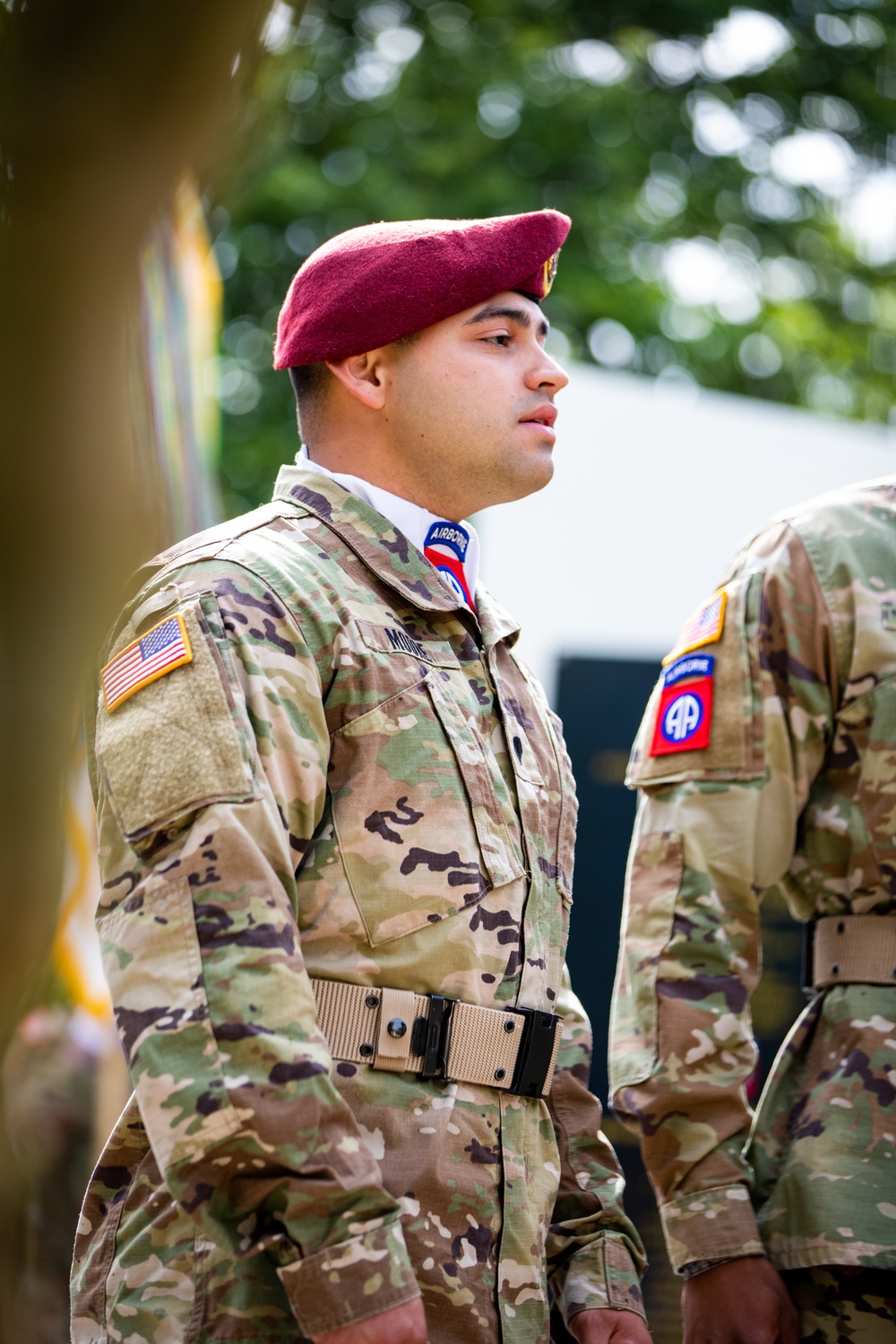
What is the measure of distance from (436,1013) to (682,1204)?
68cm

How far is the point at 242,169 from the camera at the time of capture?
1.20m

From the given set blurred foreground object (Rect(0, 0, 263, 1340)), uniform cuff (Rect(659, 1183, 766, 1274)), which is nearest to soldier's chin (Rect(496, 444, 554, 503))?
uniform cuff (Rect(659, 1183, 766, 1274))

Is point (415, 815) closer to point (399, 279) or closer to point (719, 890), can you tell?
point (719, 890)

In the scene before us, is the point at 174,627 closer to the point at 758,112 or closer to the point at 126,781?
the point at 126,781

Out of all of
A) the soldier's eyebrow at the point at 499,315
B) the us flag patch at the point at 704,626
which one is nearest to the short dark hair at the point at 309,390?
the soldier's eyebrow at the point at 499,315

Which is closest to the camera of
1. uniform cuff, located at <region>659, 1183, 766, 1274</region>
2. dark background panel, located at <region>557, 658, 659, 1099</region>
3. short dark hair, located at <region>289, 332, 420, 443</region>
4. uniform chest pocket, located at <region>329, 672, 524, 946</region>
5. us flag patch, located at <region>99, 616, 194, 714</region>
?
us flag patch, located at <region>99, 616, 194, 714</region>

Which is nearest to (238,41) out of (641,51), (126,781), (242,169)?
(242,169)

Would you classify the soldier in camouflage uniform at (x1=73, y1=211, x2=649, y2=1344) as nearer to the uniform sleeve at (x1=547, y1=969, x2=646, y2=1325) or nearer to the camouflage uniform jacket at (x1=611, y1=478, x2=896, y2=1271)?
the uniform sleeve at (x1=547, y1=969, x2=646, y2=1325)

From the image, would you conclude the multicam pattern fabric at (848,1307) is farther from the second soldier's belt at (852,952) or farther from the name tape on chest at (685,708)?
the name tape on chest at (685,708)

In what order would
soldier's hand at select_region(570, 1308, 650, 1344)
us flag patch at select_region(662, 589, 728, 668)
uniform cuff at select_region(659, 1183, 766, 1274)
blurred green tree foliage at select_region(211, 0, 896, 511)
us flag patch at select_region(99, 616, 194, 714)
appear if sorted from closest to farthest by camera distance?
1. us flag patch at select_region(99, 616, 194, 714)
2. soldier's hand at select_region(570, 1308, 650, 1344)
3. uniform cuff at select_region(659, 1183, 766, 1274)
4. us flag patch at select_region(662, 589, 728, 668)
5. blurred green tree foliage at select_region(211, 0, 896, 511)

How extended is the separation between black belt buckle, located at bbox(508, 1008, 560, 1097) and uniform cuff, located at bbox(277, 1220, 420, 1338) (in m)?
0.46

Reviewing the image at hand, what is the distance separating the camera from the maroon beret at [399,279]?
2547 mm

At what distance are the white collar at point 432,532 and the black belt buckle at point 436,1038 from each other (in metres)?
0.67

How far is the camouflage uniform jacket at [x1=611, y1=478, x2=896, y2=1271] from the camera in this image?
2459mm
